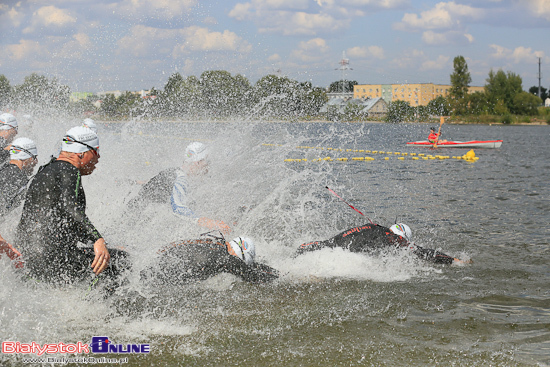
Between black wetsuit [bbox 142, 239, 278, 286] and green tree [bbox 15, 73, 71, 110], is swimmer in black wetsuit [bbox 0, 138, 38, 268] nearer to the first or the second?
black wetsuit [bbox 142, 239, 278, 286]

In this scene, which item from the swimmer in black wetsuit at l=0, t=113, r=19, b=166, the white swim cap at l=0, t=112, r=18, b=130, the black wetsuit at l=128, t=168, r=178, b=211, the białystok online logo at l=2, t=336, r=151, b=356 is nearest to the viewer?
the białystok online logo at l=2, t=336, r=151, b=356

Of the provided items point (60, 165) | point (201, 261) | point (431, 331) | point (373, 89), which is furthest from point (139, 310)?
point (373, 89)

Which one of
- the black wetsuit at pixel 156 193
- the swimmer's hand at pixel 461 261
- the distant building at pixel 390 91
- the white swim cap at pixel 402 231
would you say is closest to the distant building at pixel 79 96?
the black wetsuit at pixel 156 193

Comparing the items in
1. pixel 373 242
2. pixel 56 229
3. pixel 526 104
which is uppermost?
pixel 526 104

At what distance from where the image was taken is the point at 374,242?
752 centimetres

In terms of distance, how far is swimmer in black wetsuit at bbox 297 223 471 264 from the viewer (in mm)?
7523

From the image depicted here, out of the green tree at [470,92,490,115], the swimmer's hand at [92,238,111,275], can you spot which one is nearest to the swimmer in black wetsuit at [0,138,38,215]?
the swimmer's hand at [92,238,111,275]

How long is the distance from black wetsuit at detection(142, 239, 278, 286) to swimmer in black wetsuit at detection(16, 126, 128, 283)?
1.02 meters

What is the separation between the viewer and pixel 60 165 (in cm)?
483

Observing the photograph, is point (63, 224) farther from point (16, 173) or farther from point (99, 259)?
point (16, 173)

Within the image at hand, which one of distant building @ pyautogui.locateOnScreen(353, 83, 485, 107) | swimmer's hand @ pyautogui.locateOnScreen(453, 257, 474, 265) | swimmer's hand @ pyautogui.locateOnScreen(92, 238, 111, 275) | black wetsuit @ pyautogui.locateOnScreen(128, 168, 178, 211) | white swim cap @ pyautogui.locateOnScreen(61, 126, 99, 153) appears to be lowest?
swimmer's hand @ pyautogui.locateOnScreen(453, 257, 474, 265)

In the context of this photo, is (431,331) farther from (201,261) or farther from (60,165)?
(60,165)

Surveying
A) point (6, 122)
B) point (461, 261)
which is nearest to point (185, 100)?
point (6, 122)

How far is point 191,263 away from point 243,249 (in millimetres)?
862
